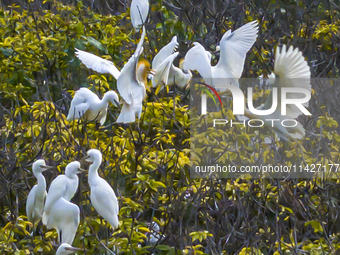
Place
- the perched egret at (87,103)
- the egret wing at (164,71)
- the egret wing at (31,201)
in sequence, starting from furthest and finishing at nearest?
the egret wing at (164,71) → the perched egret at (87,103) → the egret wing at (31,201)

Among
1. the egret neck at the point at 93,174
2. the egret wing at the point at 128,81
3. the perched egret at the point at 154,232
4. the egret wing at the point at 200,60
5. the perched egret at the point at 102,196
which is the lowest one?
the perched egret at the point at 154,232

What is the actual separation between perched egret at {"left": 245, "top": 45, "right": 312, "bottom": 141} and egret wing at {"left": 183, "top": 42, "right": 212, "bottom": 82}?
0.25m

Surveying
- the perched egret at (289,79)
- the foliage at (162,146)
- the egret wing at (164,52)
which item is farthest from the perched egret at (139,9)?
the perched egret at (289,79)

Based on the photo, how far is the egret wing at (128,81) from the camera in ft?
5.53

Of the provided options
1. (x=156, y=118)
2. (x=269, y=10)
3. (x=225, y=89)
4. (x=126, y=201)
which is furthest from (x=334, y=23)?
(x=126, y=201)

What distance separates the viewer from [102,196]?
151 cm

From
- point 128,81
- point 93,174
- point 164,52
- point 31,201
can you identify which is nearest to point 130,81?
point 128,81

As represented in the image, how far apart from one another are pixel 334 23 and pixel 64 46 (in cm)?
135

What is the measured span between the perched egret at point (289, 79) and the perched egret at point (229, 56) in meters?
0.17

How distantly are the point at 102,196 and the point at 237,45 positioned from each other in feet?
2.50

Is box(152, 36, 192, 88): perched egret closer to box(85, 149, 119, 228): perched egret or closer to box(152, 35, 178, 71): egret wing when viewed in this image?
box(152, 35, 178, 71): egret wing

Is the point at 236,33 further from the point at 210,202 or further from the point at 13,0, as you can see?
the point at 13,0

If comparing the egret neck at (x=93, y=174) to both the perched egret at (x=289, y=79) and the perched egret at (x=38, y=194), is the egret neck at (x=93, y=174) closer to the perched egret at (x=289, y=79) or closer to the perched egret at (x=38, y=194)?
the perched egret at (x=38, y=194)

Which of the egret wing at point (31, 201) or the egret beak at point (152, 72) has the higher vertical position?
the egret beak at point (152, 72)
